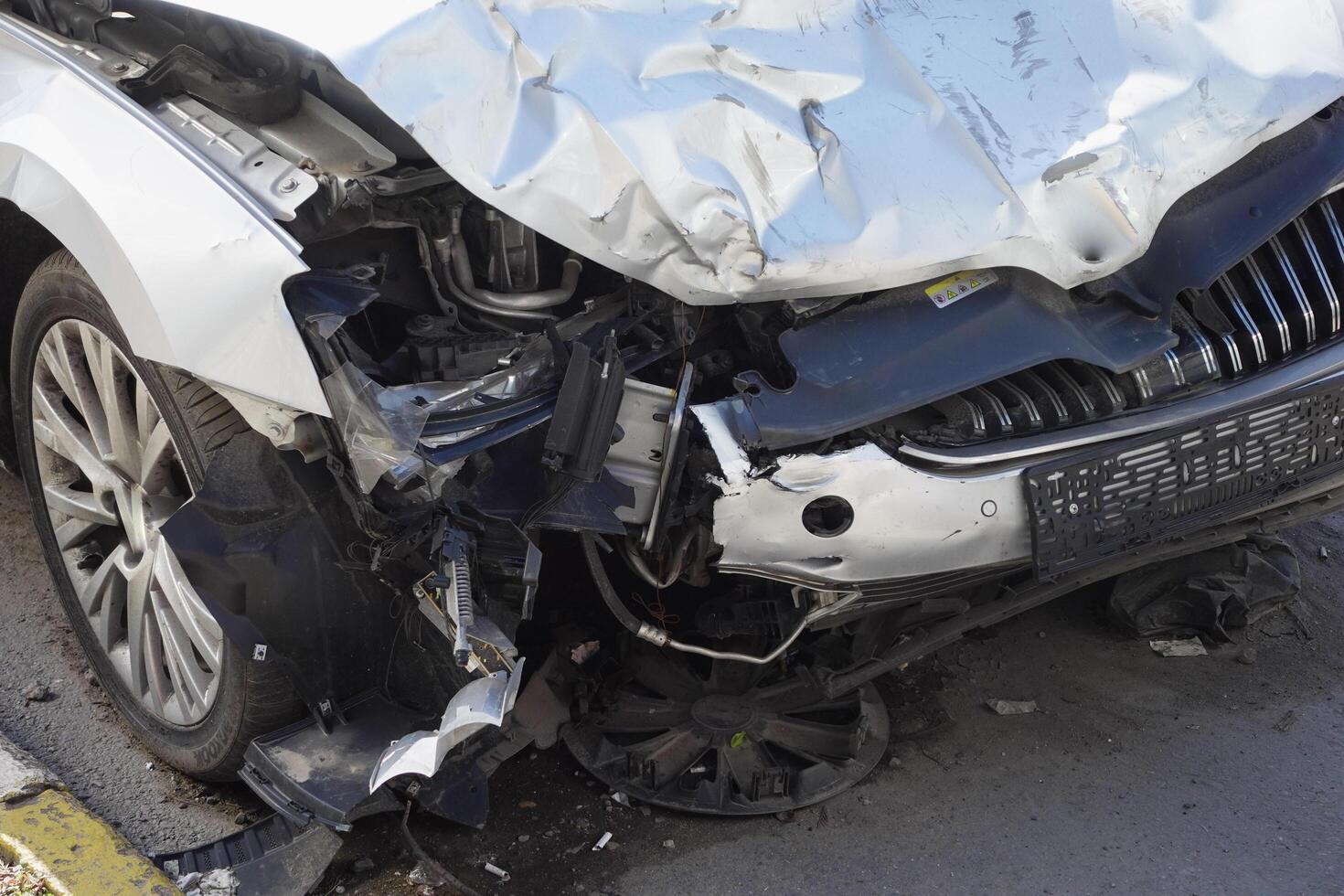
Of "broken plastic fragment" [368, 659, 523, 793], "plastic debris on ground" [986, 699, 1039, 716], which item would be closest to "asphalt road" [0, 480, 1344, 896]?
"plastic debris on ground" [986, 699, 1039, 716]

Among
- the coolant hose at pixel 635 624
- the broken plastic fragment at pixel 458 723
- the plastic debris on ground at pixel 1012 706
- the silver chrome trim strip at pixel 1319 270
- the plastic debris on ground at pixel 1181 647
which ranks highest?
the silver chrome trim strip at pixel 1319 270

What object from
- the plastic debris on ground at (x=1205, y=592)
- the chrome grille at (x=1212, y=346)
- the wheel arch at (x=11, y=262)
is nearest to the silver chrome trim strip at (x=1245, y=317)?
the chrome grille at (x=1212, y=346)

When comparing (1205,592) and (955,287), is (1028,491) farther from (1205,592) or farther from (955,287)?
(1205,592)

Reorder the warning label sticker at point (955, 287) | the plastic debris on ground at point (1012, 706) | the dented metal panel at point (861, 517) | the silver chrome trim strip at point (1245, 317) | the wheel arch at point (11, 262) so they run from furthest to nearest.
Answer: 1. the plastic debris on ground at point (1012, 706)
2. the wheel arch at point (11, 262)
3. the silver chrome trim strip at point (1245, 317)
4. the warning label sticker at point (955, 287)
5. the dented metal panel at point (861, 517)

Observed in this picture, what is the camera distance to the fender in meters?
2.12

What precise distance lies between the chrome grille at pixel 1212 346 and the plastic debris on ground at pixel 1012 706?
112cm

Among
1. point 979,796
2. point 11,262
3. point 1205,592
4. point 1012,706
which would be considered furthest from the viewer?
point 1205,592

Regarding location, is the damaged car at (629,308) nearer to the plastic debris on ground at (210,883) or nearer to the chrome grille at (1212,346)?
the chrome grille at (1212,346)

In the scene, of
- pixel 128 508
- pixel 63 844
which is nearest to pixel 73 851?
pixel 63 844

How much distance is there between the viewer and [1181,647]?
3600 millimetres

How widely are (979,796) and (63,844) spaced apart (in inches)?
85.2

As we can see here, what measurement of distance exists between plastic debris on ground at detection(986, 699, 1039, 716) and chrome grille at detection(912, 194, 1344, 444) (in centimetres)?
112

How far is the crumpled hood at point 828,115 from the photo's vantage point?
2170 millimetres

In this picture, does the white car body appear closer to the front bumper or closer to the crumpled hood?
the crumpled hood
